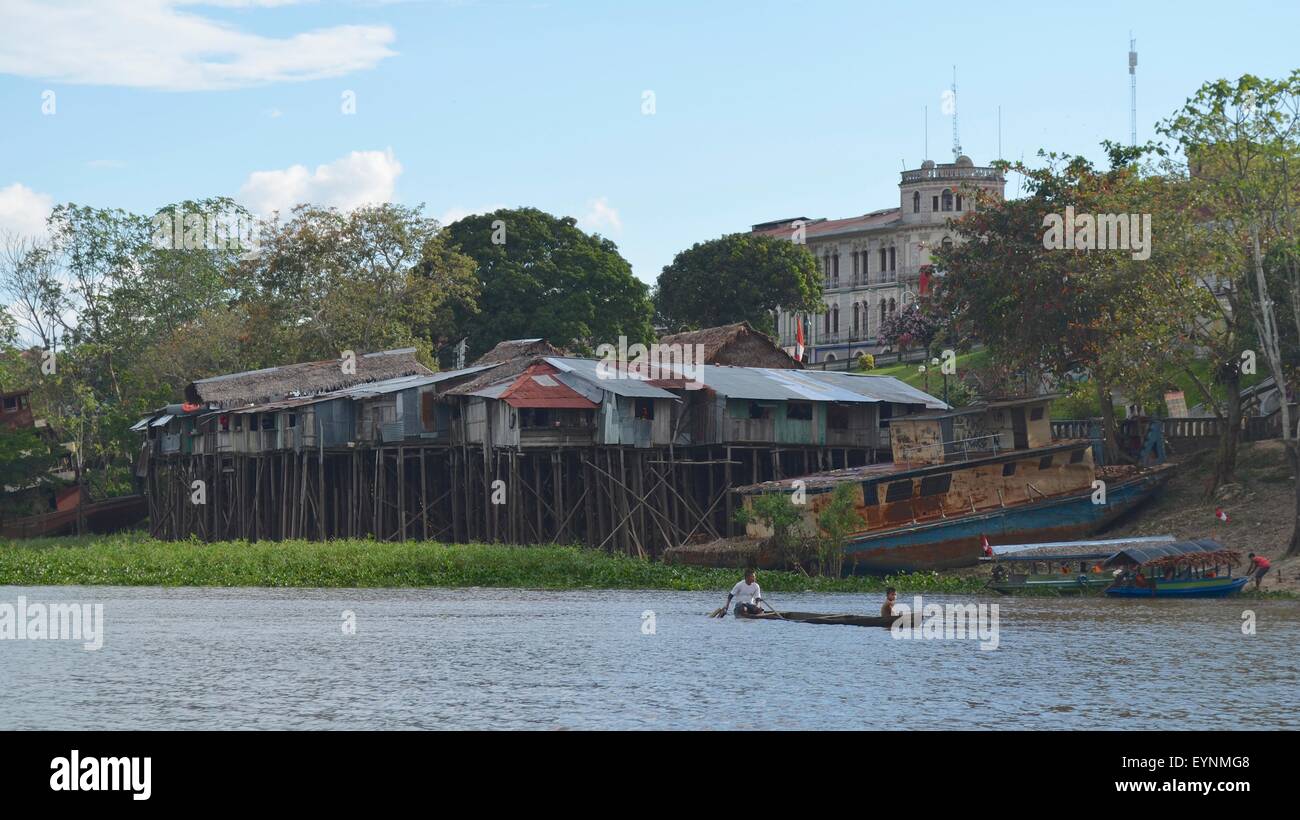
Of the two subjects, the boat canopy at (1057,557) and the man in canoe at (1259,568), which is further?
the boat canopy at (1057,557)

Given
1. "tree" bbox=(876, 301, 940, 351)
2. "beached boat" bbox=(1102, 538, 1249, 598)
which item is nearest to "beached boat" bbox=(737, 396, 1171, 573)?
"beached boat" bbox=(1102, 538, 1249, 598)

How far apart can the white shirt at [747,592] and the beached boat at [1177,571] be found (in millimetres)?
10360

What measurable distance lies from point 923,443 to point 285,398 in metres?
26.3

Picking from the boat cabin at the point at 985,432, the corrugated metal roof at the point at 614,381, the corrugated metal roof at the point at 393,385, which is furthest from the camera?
the corrugated metal roof at the point at 393,385

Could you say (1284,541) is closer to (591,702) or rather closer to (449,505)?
(591,702)

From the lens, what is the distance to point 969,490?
5041cm

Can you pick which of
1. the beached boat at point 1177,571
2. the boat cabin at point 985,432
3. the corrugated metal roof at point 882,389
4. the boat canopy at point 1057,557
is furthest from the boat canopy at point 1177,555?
the corrugated metal roof at point 882,389

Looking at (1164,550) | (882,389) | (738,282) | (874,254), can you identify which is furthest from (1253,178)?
(874,254)

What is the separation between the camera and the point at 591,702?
79.4 ft

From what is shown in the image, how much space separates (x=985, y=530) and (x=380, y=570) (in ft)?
59.8

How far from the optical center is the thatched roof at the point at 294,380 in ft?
210

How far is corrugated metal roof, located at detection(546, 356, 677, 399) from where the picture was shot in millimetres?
54906

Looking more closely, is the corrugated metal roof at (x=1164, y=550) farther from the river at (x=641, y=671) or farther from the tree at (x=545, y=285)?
the tree at (x=545, y=285)
